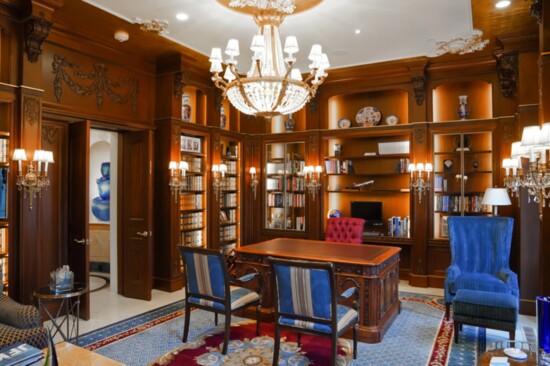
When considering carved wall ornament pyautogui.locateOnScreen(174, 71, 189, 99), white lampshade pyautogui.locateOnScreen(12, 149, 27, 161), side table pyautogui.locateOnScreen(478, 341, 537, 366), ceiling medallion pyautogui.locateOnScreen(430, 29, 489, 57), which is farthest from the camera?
carved wall ornament pyautogui.locateOnScreen(174, 71, 189, 99)

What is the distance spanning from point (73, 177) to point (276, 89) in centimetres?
282

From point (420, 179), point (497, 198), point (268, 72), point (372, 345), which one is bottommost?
point (372, 345)

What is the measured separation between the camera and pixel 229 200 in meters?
7.12

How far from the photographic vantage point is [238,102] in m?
3.86

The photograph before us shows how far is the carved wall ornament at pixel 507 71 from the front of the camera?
16.8ft

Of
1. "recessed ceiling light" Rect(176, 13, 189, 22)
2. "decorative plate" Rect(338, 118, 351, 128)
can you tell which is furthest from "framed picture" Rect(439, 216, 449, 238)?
"recessed ceiling light" Rect(176, 13, 189, 22)

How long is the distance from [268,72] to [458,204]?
3.86 m

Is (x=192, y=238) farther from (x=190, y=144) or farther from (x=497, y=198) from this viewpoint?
(x=497, y=198)

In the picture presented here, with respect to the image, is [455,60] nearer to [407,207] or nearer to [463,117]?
[463,117]

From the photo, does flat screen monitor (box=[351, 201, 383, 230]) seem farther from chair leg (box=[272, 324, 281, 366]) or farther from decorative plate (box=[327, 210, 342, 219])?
chair leg (box=[272, 324, 281, 366])

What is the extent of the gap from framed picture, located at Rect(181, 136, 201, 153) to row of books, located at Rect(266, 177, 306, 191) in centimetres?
159

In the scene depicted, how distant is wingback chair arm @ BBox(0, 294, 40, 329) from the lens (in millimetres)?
3096

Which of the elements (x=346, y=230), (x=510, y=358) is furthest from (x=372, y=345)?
(x=346, y=230)

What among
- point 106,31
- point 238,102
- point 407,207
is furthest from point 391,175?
point 106,31
